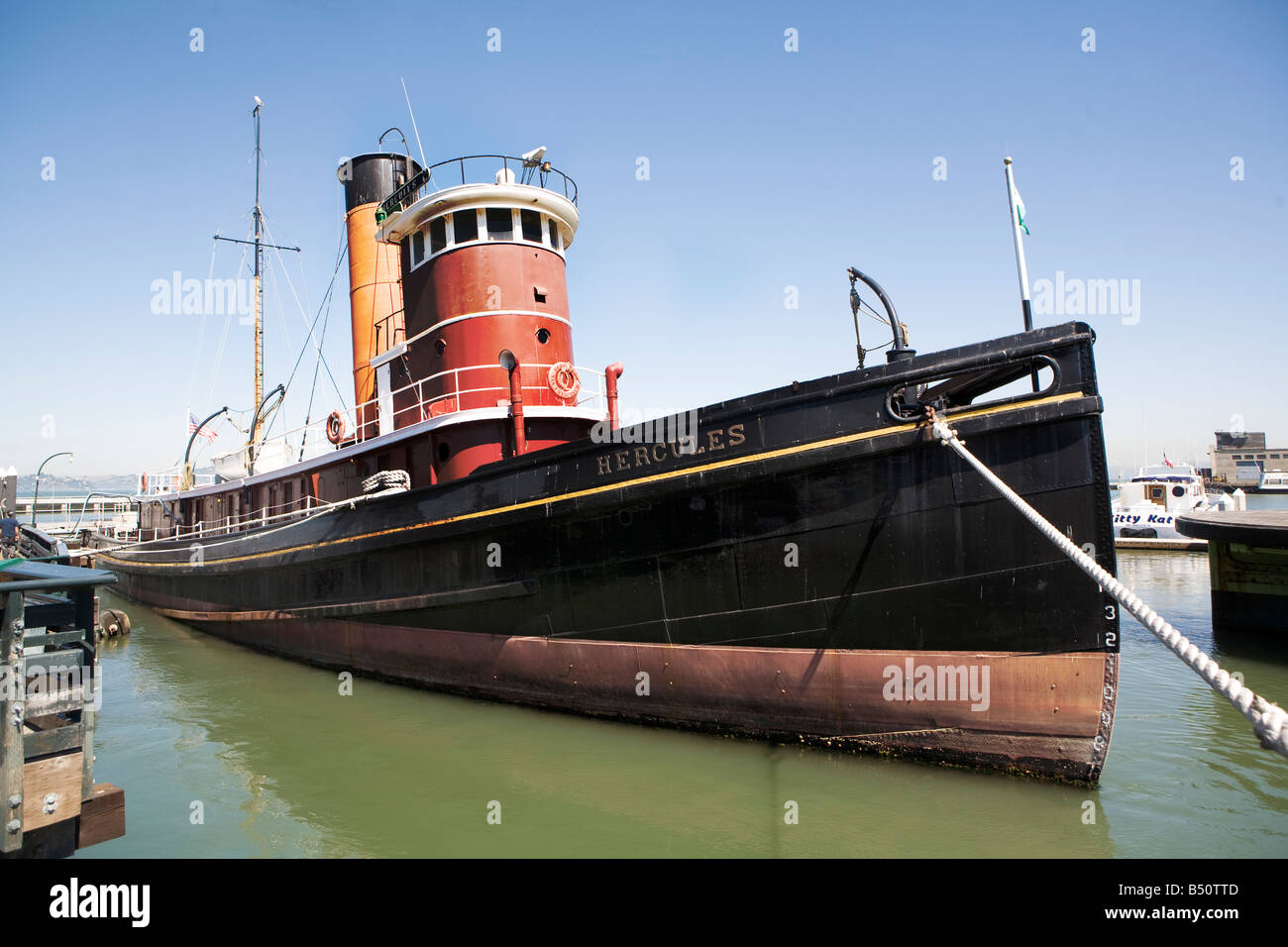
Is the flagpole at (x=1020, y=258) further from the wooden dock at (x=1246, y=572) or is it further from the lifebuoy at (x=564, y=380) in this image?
the wooden dock at (x=1246, y=572)

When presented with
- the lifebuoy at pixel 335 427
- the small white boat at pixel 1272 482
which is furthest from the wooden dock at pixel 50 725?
the small white boat at pixel 1272 482

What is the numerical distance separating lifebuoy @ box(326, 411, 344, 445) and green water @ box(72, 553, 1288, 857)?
4189mm

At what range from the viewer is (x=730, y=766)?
6.33 metres

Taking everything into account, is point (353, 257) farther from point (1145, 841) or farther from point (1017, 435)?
point (1145, 841)

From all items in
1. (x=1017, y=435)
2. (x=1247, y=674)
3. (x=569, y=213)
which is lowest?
(x=1247, y=674)

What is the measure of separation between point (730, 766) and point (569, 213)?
26.9 ft

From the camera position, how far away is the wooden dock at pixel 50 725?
3523mm

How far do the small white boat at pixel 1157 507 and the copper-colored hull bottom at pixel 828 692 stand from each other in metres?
25.8

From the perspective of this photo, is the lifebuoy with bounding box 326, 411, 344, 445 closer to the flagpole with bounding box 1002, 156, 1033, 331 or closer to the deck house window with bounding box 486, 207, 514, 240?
the deck house window with bounding box 486, 207, 514, 240

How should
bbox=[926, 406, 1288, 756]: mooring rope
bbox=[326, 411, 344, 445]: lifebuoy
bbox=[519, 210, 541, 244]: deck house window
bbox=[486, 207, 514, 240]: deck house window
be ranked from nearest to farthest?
1. bbox=[926, 406, 1288, 756]: mooring rope
2. bbox=[486, 207, 514, 240]: deck house window
3. bbox=[519, 210, 541, 244]: deck house window
4. bbox=[326, 411, 344, 445]: lifebuoy

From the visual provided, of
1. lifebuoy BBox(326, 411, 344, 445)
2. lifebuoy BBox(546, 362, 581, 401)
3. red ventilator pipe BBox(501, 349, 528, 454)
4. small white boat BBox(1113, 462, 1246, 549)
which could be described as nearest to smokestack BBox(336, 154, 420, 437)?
lifebuoy BBox(326, 411, 344, 445)

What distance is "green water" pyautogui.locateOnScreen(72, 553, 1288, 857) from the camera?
5.14m
